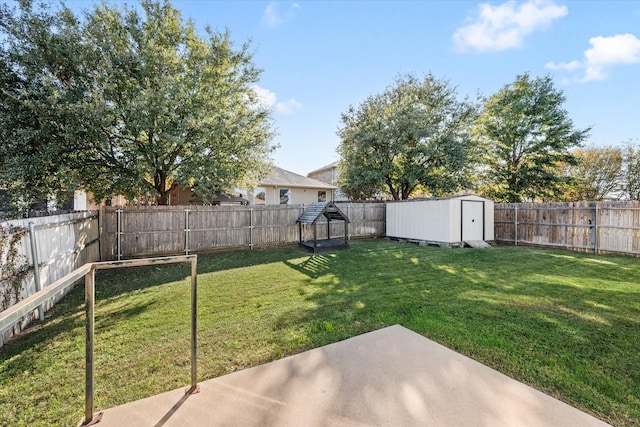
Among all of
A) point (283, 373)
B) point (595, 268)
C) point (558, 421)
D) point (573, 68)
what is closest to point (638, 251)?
point (595, 268)

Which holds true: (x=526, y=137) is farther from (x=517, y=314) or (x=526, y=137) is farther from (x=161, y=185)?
(x=161, y=185)

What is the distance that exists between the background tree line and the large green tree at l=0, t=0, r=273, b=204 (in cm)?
Result: 851

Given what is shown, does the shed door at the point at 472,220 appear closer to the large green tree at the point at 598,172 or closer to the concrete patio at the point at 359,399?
the concrete patio at the point at 359,399

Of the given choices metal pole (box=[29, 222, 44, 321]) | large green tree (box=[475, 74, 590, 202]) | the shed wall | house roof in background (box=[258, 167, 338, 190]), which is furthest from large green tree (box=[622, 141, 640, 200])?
metal pole (box=[29, 222, 44, 321])

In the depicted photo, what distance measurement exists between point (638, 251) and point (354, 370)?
10.9 metres

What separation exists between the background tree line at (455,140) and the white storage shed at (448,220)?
4.22 metres

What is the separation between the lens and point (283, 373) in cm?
248

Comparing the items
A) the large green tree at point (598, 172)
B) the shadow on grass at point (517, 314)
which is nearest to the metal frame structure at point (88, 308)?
the shadow on grass at point (517, 314)

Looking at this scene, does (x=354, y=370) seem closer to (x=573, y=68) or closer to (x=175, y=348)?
(x=175, y=348)

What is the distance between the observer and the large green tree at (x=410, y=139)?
49.4ft

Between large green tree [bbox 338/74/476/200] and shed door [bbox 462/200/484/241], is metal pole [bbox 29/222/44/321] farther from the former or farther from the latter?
large green tree [bbox 338/74/476/200]

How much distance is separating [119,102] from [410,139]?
13.3 meters

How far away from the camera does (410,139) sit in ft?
50.5

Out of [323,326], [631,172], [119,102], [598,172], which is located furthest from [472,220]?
[631,172]
